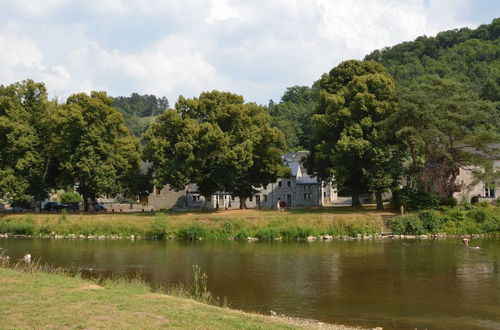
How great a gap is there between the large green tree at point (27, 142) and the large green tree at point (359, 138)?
31.4 meters

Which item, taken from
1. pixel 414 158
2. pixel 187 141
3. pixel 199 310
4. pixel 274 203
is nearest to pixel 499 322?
pixel 199 310

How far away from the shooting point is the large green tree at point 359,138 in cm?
4972

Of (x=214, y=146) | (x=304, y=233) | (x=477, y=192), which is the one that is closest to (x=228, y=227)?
(x=304, y=233)

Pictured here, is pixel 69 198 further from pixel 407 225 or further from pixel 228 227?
pixel 407 225

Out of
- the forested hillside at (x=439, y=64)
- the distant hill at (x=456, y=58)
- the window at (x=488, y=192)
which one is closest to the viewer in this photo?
the window at (x=488, y=192)

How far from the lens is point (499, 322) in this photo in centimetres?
1764

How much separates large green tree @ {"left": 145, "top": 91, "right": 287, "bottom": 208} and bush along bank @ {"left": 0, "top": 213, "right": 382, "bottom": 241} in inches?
274

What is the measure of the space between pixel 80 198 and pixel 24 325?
7547 centimetres

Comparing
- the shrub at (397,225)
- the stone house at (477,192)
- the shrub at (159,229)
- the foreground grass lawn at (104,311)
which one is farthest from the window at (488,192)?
the foreground grass lawn at (104,311)

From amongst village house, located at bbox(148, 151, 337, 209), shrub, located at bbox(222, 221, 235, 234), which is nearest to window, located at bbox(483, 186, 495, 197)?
village house, located at bbox(148, 151, 337, 209)

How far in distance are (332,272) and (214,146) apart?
1171 inches

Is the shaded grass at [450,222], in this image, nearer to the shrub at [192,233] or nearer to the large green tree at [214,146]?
the large green tree at [214,146]

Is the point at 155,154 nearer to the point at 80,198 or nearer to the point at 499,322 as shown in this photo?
the point at 80,198

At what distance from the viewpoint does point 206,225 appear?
48.4 metres
